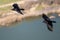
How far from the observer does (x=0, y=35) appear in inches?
1366

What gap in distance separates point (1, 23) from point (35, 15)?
262 inches

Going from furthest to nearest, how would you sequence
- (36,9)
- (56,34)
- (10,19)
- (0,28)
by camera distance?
(36,9), (0,28), (10,19), (56,34)

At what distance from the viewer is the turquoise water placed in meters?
30.7

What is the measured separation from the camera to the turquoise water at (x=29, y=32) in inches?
1207

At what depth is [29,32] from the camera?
33312 millimetres

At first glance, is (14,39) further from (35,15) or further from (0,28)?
(35,15)

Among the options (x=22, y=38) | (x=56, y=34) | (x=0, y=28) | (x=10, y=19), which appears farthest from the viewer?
(x=0, y=28)

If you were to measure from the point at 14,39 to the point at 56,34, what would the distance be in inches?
203

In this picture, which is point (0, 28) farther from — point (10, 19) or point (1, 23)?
point (10, 19)

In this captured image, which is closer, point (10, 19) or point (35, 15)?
point (10, 19)

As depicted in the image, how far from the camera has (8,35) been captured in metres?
33.9

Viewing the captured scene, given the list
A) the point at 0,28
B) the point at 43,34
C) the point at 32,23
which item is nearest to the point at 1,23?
the point at 0,28

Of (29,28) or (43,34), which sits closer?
(43,34)

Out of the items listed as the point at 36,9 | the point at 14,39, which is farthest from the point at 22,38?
the point at 36,9
